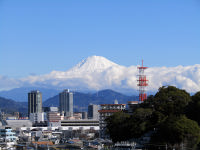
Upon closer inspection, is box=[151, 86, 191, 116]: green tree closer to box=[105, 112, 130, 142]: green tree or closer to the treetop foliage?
the treetop foliage

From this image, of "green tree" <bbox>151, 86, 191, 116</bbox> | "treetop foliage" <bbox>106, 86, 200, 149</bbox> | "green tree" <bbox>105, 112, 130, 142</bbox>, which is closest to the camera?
"treetop foliage" <bbox>106, 86, 200, 149</bbox>

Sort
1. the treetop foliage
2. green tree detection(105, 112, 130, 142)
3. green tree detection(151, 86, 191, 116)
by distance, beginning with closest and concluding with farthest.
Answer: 1. the treetop foliage
2. green tree detection(151, 86, 191, 116)
3. green tree detection(105, 112, 130, 142)

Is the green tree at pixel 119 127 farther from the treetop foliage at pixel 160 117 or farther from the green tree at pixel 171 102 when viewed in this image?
the green tree at pixel 171 102

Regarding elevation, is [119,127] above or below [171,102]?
below

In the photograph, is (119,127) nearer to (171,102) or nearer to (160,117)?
(160,117)

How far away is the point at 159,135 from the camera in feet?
161

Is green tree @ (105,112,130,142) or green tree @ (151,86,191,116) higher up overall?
green tree @ (151,86,191,116)

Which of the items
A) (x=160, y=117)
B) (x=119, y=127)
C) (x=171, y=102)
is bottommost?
(x=119, y=127)

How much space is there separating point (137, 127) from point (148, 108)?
349 centimetres

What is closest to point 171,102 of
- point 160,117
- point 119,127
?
point 160,117

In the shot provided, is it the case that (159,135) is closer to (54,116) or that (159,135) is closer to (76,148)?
(76,148)

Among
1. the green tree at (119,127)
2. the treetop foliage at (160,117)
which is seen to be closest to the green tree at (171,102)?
the treetop foliage at (160,117)

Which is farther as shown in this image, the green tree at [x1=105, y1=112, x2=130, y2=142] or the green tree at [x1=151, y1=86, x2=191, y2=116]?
the green tree at [x1=105, y1=112, x2=130, y2=142]

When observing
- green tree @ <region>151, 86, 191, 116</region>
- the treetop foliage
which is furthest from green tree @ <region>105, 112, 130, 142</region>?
green tree @ <region>151, 86, 191, 116</region>
